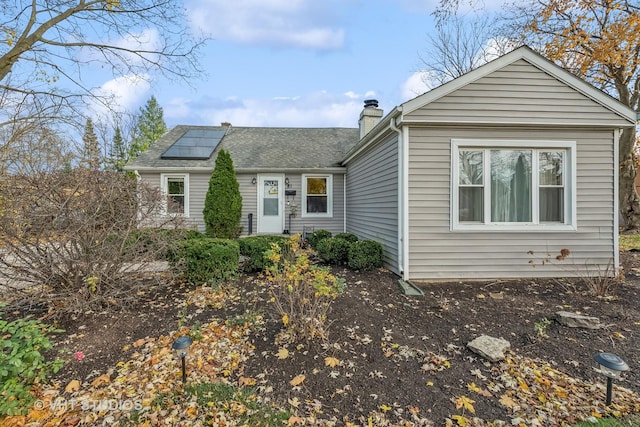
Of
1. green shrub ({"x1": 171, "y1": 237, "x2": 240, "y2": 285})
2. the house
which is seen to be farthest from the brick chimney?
green shrub ({"x1": 171, "y1": 237, "x2": 240, "y2": 285})

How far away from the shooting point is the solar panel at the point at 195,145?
10.5 metres

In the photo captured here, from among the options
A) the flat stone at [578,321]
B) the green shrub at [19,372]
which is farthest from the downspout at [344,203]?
the green shrub at [19,372]

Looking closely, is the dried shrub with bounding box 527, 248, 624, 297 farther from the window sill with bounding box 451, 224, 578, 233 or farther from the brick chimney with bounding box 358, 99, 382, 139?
the brick chimney with bounding box 358, 99, 382, 139

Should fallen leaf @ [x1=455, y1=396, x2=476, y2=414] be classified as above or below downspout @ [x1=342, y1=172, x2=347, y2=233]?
below

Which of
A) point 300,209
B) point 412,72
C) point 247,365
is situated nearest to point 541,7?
point 412,72

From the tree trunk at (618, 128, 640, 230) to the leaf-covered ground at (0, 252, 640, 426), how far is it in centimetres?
1077

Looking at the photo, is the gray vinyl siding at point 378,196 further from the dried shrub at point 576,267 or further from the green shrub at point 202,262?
the green shrub at point 202,262

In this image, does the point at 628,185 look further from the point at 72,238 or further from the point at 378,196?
the point at 72,238

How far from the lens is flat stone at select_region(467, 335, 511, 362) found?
2.93m

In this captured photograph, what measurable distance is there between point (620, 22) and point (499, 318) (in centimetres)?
1304

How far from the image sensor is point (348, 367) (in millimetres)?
2818

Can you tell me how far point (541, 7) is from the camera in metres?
11.8

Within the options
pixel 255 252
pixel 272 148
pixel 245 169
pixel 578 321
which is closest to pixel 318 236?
pixel 255 252

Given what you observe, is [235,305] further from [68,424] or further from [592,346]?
[592,346]
